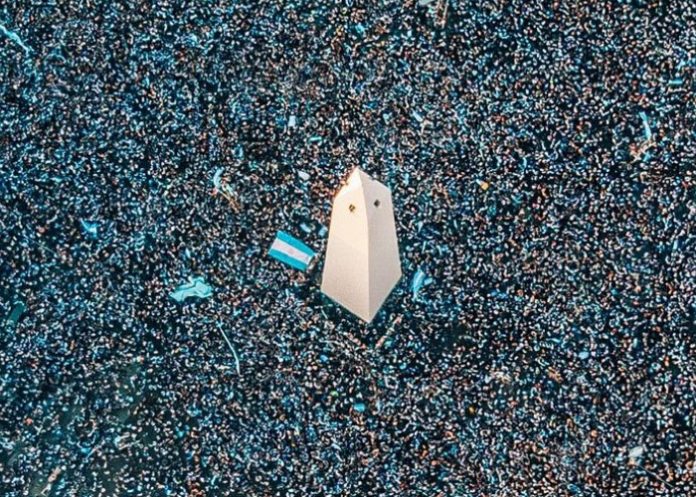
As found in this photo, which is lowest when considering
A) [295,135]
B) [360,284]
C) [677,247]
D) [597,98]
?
[360,284]

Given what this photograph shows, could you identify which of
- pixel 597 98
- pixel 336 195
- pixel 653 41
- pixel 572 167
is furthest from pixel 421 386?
pixel 653 41

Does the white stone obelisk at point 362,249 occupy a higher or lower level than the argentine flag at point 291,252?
higher

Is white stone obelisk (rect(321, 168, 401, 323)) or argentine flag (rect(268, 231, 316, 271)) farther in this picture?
argentine flag (rect(268, 231, 316, 271))

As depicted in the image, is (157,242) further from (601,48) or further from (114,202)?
(601,48)

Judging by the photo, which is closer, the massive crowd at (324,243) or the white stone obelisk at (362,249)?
the white stone obelisk at (362,249)
